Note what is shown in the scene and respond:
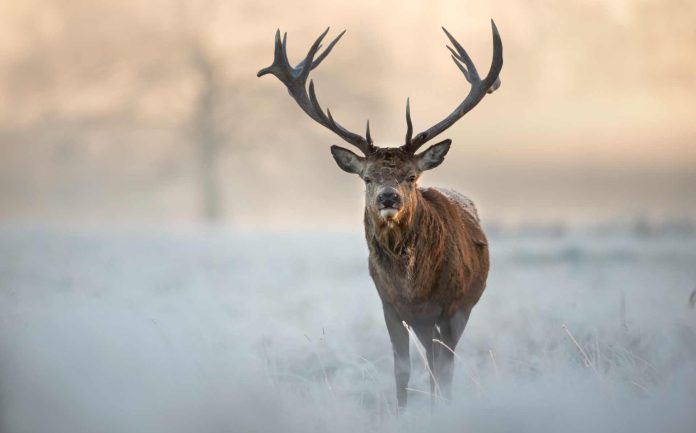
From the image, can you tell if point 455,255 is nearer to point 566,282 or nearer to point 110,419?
point 110,419

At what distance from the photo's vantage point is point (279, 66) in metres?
8.85

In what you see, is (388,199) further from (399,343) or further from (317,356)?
(317,356)

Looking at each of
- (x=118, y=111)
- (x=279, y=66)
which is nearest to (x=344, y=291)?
(x=279, y=66)

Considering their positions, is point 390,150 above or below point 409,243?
above

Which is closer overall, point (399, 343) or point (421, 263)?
point (421, 263)

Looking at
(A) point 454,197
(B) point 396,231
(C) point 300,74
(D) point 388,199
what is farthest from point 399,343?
(C) point 300,74

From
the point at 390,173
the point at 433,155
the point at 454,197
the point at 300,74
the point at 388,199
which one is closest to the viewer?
the point at 388,199

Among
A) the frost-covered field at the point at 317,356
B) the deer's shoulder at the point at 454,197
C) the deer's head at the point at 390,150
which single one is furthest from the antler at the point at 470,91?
the frost-covered field at the point at 317,356

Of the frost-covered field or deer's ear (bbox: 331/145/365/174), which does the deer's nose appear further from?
the frost-covered field

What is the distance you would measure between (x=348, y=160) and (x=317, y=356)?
2654mm

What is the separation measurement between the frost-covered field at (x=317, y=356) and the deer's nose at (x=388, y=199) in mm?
1450

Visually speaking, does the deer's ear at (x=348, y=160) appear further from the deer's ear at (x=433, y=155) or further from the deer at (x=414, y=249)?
the deer's ear at (x=433, y=155)

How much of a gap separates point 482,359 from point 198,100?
21.2 m

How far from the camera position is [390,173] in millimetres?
7590
